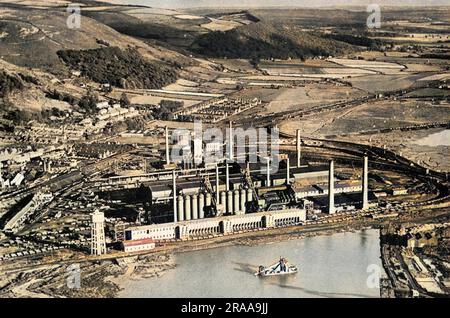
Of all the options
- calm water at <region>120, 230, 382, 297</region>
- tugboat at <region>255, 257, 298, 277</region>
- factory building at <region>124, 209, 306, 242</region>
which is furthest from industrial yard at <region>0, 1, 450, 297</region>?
tugboat at <region>255, 257, 298, 277</region>

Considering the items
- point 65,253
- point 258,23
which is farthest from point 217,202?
point 258,23

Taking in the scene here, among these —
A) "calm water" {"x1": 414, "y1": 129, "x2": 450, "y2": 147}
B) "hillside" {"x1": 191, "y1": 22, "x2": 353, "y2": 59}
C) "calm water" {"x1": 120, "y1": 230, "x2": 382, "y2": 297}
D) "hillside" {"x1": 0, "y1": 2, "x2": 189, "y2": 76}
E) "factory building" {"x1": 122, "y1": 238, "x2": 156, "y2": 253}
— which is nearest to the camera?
"calm water" {"x1": 120, "y1": 230, "x2": 382, "y2": 297}

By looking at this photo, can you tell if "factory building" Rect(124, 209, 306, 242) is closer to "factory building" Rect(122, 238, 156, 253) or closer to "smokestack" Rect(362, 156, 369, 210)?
"factory building" Rect(122, 238, 156, 253)

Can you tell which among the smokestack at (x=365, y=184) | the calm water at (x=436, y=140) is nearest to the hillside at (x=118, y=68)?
the calm water at (x=436, y=140)

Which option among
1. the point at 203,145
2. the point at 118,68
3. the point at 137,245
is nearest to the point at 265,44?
the point at 118,68

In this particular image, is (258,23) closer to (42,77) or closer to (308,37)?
(308,37)

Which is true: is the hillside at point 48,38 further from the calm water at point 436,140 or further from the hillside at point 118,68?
the calm water at point 436,140
